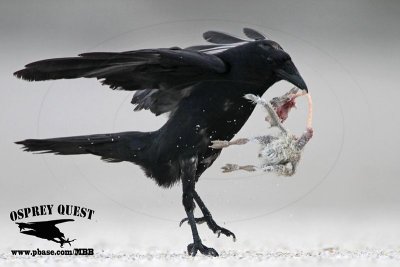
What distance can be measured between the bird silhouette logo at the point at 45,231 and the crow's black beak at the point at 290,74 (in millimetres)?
1534

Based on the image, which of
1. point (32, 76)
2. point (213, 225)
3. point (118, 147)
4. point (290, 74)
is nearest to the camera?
point (32, 76)

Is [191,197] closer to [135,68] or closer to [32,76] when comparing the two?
[135,68]

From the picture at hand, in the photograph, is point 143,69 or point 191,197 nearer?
point 143,69

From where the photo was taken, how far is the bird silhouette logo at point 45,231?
594cm

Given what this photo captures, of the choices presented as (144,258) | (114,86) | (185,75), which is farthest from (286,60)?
(144,258)

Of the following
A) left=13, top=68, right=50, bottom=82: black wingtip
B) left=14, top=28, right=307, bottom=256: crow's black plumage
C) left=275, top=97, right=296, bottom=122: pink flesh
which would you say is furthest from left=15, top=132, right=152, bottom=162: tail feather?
left=275, top=97, right=296, bottom=122: pink flesh

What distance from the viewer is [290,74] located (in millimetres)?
5613

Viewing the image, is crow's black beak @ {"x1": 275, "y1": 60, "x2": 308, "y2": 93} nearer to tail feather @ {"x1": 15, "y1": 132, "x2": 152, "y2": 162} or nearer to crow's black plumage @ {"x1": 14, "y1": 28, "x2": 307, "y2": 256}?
crow's black plumage @ {"x1": 14, "y1": 28, "x2": 307, "y2": 256}

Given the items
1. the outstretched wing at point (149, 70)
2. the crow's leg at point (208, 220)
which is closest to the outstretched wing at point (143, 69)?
the outstretched wing at point (149, 70)

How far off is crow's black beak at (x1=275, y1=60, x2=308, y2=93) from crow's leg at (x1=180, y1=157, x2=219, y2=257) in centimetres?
68

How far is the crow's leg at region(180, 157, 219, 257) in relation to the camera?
5.69m

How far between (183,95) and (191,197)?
1.95ft

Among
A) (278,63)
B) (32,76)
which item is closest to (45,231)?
(32,76)

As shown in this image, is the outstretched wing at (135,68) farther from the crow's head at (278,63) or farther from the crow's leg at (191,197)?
the crow's leg at (191,197)
